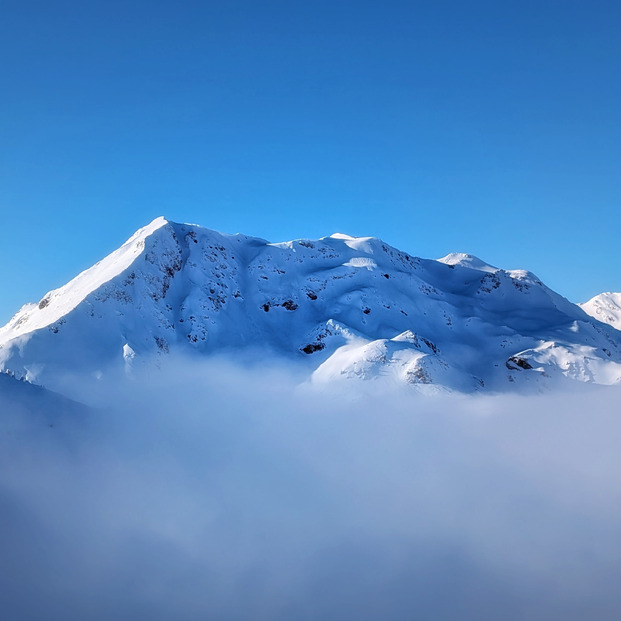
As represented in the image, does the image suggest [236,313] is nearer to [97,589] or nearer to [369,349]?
[369,349]

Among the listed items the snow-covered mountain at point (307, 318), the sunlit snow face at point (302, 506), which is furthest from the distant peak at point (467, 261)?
the sunlit snow face at point (302, 506)

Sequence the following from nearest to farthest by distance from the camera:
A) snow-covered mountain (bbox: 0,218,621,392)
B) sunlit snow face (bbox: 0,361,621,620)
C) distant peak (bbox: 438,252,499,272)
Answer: sunlit snow face (bbox: 0,361,621,620), snow-covered mountain (bbox: 0,218,621,392), distant peak (bbox: 438,252,499,272)

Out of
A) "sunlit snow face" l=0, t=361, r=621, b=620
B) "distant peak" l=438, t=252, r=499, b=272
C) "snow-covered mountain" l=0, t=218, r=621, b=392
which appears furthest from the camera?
"distant peak" l=438, t=252, r=499, b=272

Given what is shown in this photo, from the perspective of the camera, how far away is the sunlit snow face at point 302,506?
38.4 m

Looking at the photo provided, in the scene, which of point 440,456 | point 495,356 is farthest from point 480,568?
point 495,356

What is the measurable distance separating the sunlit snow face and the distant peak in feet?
199

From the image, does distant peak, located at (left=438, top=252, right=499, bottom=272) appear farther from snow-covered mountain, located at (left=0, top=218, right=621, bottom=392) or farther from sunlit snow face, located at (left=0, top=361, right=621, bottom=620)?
sunlit snow face, located at (left=0, top=361, right=621, bottom=620)

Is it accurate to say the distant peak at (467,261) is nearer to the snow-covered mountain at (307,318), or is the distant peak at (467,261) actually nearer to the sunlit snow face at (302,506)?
the snow-covered mountain at (307,318)

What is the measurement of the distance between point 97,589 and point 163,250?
241 ft

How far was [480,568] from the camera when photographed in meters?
52.3

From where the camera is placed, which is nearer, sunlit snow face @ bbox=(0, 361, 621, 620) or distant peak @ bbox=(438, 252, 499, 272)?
sunlit snow face @ bbox=(0, 361, 621, 620)

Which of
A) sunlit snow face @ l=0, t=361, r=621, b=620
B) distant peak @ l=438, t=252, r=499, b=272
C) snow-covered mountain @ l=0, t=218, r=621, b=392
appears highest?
distant peak @ l=438, t=252, r=499, b=272

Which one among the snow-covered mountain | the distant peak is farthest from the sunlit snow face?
the distant peak

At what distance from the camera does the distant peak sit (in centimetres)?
14286
